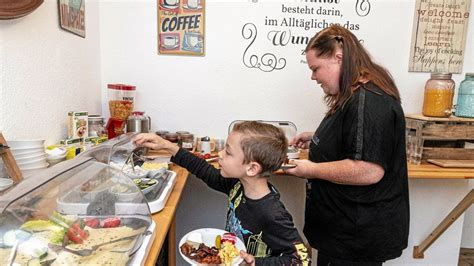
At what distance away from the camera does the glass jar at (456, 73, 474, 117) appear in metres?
1.85

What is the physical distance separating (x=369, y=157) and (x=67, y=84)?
1301mm

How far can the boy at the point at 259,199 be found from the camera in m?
0.98

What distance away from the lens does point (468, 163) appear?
1.72 metres

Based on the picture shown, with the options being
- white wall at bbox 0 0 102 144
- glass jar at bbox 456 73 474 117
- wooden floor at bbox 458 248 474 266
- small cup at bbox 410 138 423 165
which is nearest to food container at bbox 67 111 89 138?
white wall at bbox 0 0 102 144

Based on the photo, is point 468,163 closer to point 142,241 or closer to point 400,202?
point 400,202

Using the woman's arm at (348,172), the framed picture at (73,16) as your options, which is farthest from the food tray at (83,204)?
the framed picture at (73,16)

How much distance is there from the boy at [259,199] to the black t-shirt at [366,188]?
0.75ft

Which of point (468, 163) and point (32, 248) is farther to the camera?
point (468, 163)

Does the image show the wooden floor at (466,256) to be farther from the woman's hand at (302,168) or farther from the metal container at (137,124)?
the metal container at (137,124)

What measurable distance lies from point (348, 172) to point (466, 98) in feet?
4.11

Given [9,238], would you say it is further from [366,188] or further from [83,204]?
[366,188]

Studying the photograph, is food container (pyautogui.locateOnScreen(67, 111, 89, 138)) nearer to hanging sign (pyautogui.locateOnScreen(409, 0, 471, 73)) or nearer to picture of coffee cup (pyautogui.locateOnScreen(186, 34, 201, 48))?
picture of coffee cup (pyautogui.locateOnScreen(186, 34, 201, 48))

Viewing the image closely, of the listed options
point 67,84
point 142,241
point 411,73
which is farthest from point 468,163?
point 67,84

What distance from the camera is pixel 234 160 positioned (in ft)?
3.50
